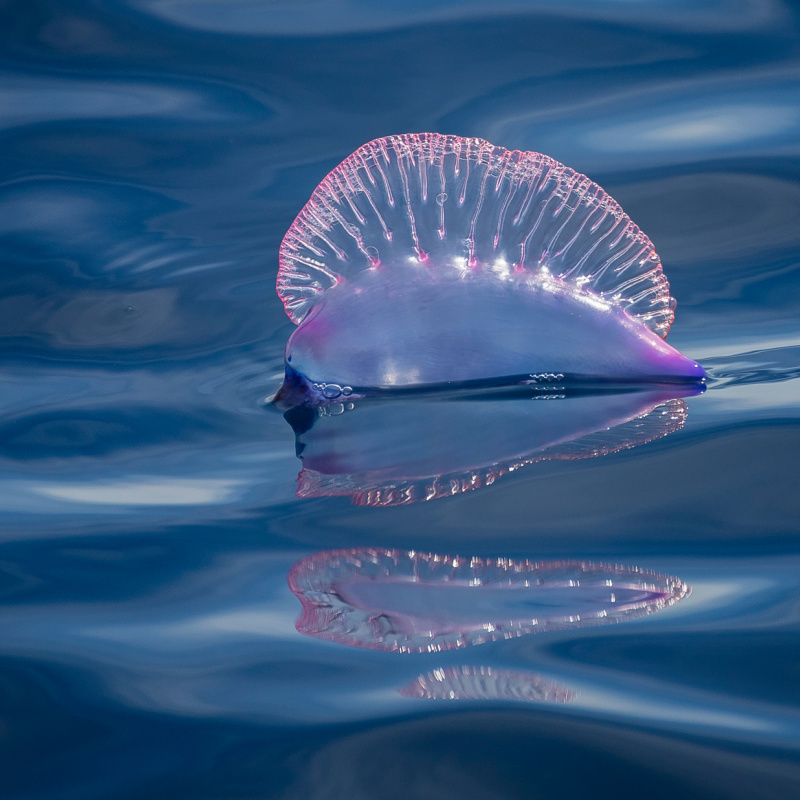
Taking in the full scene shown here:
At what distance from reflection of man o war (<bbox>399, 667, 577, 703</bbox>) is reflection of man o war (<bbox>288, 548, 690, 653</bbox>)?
0.05 m

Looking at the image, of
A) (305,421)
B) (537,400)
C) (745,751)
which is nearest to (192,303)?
(305,421)

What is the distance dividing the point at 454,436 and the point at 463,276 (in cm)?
32

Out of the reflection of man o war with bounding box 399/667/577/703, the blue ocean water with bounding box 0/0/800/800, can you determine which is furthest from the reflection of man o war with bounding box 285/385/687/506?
the reflection of man o war with bounding box 399/667/577/703

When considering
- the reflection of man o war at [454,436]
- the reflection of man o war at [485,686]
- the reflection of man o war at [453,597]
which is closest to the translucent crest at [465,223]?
the reflection of man o war at [454,436]

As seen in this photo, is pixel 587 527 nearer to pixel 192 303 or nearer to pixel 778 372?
pixel 778 372

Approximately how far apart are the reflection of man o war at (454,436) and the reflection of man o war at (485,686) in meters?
0.42

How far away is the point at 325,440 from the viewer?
1.77m

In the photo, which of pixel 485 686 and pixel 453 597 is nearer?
pixel 485 686

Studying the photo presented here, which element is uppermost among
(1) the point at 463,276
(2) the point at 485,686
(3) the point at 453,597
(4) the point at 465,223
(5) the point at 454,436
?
(4) the point at 465,223

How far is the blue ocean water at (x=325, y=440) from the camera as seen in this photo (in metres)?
1.08

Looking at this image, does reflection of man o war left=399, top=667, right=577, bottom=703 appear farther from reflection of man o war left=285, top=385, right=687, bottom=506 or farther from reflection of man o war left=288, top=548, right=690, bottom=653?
reflection of man o war left=285, top=385, right=687, bottom=506

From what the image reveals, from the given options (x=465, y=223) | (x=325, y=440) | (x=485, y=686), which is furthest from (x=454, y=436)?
(x=485, y=686)

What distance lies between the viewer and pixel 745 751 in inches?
40.7

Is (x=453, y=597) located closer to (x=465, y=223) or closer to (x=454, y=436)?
(x=454, y=436)
